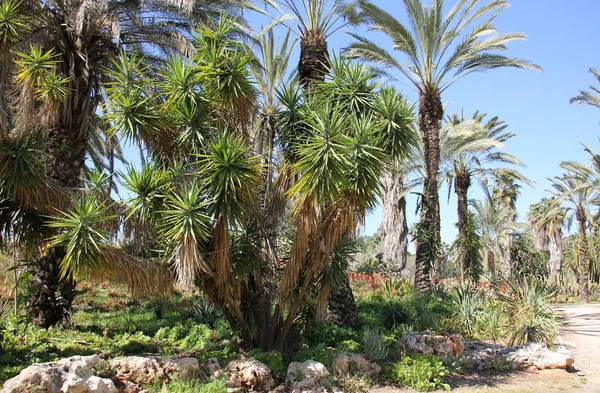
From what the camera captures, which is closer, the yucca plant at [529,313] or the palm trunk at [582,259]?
the yucca plant at [529,313]

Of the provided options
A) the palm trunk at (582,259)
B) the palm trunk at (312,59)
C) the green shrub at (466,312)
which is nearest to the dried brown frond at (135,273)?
the palm trunk at (312,59)

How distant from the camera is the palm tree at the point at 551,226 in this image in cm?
3307

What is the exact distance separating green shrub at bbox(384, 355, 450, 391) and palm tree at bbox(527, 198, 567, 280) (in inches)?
930

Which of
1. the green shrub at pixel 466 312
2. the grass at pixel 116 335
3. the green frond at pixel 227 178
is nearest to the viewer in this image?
the green frond at pixel 227 178

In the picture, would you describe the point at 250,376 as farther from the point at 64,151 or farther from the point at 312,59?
the point at 312,59

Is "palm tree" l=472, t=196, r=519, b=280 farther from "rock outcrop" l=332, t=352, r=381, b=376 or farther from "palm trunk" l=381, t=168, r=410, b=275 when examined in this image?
"rock outcrop" l=332, t=352, r=381, b=376

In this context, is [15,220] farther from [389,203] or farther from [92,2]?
[389,203]

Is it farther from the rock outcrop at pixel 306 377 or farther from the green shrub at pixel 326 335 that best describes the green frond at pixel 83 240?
the green shrub at pixel 326 335

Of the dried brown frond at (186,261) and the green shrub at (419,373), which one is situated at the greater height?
the dried brown frond at (186,261)

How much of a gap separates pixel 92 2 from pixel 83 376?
7.73 meters

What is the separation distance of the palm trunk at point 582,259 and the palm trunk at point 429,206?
1338 centimetres

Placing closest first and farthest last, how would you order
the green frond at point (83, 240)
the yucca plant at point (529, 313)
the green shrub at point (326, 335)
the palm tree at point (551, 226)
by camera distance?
the green frond at point (83, 240) < the green shrub at point (326, 335) < the yucca plant at point (529, 313) < the palm tree at point (551, 226)

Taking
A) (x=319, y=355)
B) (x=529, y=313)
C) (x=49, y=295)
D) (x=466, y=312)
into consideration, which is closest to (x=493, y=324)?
(x=466, y=312)

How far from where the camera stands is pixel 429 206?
747 inches
